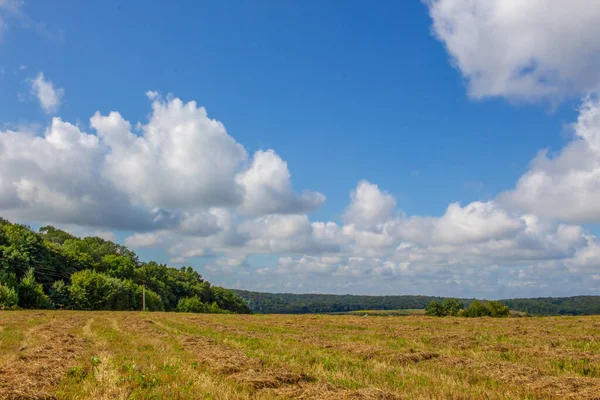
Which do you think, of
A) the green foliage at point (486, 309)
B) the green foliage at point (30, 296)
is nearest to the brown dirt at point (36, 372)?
the green foliage at point (30, 296)

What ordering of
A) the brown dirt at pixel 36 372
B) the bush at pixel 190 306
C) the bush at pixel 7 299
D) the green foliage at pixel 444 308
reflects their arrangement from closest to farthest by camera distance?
1. the brown dirt at pixel 36 372
2. the bush at pixel 7 299
3. the green foliage at pixel 444 308
4. the bush at pixel 190 306

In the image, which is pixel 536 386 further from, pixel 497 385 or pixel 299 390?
pixel 299 390

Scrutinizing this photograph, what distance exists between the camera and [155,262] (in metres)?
186

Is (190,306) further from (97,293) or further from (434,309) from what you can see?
(434,309)

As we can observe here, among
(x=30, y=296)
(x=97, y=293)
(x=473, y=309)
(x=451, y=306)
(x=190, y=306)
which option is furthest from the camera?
(x=190, y=306)

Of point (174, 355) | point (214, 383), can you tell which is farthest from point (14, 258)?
point (214, 383)

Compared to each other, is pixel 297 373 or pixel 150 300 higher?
pixel 297 373

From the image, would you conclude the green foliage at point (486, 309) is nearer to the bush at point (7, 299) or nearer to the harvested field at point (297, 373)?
the harvested field at point (297, 373)

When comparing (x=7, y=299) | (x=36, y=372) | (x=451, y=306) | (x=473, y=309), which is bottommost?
(x=451, y=306)

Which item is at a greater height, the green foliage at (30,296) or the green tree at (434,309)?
the green foliage at (30,296)

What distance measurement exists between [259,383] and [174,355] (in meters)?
7.08

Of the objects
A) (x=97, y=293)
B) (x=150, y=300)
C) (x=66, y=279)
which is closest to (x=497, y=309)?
(x=150, y=300)

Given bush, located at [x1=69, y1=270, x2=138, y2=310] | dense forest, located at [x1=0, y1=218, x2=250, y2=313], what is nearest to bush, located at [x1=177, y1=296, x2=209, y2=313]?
dense forest, located at [x1=0, y1=218, x2=250, y2=313]

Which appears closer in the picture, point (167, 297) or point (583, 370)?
point (583, 370)
